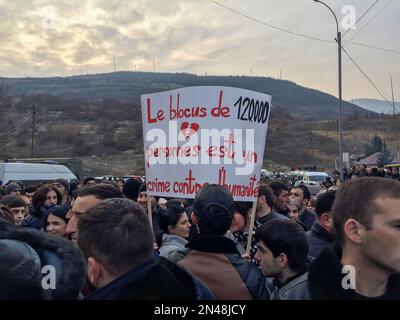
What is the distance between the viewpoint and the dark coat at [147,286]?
1.75 metres

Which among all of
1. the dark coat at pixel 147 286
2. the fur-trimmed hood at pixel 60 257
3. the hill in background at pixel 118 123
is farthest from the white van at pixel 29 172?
the hill in background at pixel 118 123

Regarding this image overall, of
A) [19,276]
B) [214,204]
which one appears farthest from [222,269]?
[19,276]

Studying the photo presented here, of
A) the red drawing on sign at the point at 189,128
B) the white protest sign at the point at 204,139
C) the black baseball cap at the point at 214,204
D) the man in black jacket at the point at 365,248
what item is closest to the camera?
the man in black jacket at the point at 365,248

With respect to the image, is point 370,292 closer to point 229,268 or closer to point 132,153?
point 229,268

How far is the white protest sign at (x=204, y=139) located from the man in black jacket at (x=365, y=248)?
4.73 feet

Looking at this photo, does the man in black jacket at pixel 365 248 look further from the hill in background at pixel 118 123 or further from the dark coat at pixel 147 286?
the hill in background at pixel 118 123

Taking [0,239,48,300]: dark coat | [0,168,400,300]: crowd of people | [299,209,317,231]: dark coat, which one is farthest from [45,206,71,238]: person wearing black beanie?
[299,209,317,231]: dark coat

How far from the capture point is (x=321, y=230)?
344 centimetres

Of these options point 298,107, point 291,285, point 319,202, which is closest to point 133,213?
point 291,285

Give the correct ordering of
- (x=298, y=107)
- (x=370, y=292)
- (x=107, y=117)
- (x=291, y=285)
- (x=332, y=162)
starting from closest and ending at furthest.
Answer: (x=370, y=292), (x=291, y=285), (x=332, y=162), (x=107, y=117), (x=298, y=107)

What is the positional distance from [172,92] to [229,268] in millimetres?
1839

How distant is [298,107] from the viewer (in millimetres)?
121250

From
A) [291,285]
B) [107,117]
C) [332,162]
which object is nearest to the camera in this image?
[291,285]

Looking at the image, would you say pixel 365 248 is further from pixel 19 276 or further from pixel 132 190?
pixel 132 190
